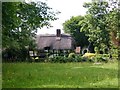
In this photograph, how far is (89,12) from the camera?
2149 inches

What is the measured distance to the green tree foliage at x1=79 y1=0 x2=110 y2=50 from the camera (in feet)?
168

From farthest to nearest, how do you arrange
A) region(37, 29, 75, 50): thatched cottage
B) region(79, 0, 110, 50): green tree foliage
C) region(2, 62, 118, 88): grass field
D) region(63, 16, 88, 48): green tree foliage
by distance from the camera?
region(63, 16, 88, 48): green tree foliage
region(37, 29, 75, 50): thatched cottage
region(79, 0, 110, 50): green tree foliage
region(2, 62, 118, 88): grass field

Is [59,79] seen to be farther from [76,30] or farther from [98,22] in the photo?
[76,30]

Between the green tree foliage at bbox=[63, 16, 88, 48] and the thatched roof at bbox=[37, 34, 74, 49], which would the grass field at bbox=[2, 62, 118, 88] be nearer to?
the thatched roof at bbox=[37, 34, 74, 49]

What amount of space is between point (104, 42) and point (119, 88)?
4068cm

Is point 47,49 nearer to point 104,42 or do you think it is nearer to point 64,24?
point 104,42

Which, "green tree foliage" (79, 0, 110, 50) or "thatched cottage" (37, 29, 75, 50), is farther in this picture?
"thatched cottage" (37, 29, 75, 50)

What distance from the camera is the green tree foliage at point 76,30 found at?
7050 centimetres

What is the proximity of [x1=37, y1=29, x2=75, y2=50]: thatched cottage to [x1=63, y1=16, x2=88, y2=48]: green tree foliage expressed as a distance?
447 inches

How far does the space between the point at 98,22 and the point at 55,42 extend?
400 inches

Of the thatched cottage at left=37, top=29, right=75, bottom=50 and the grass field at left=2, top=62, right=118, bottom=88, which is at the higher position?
the thatched cottage at left=37, top=29, right=75, bottom=50

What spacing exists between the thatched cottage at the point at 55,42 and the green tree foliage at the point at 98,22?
16.0 ft

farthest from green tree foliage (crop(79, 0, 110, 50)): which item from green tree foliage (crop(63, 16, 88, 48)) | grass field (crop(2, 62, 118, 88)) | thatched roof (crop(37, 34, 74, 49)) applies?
grass field (crop(2, 62, 118, 88))

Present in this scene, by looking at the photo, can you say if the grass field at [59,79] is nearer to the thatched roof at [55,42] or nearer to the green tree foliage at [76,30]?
the thatched roof at [55,42]
